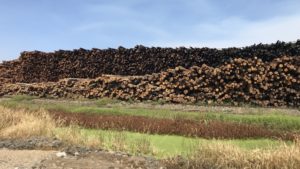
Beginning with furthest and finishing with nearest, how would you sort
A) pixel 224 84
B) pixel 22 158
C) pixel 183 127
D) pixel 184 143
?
pixel 224 84 → pixel 183 127 → pixel 184 143 → pixel 22 158

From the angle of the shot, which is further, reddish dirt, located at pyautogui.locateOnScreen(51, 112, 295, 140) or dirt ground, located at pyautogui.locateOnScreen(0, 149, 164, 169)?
reddish dirt, located at pyautogui.locateOnScreen(51, 112, 295, 140)

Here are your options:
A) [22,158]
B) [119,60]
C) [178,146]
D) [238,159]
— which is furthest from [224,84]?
[22,158]

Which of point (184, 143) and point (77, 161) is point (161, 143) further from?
point (77, 161)

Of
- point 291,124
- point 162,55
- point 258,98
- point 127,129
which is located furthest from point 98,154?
point 162,55

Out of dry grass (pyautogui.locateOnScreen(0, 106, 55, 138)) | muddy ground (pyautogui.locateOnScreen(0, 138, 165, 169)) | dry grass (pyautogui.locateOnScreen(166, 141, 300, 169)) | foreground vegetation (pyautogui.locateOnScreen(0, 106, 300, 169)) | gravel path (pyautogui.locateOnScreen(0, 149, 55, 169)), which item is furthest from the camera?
dry grass (pyautogui.locateOnScreen(0, 106, 55, 138))

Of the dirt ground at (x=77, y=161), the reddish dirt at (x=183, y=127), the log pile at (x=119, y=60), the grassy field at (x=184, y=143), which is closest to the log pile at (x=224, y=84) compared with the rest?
the log pile at (x=119, y=60)

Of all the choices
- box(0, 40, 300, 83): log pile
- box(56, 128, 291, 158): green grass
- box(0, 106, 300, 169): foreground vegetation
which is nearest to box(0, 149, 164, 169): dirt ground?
box(0, 106, 300, 169): foreground vegetation

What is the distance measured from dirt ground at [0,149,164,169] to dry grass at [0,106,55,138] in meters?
3.02

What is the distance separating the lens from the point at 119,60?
34.5m

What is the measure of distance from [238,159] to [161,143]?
418cm

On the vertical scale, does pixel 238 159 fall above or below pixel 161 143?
above

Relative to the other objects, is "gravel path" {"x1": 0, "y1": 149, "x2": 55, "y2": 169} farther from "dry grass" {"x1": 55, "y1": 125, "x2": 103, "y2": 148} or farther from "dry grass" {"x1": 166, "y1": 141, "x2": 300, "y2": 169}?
"dry grass" {"x1": 166, "y1": 141, "x2": 300, "y2": 169}

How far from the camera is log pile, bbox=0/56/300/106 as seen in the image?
26500 mm

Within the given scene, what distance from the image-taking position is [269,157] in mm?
11031
